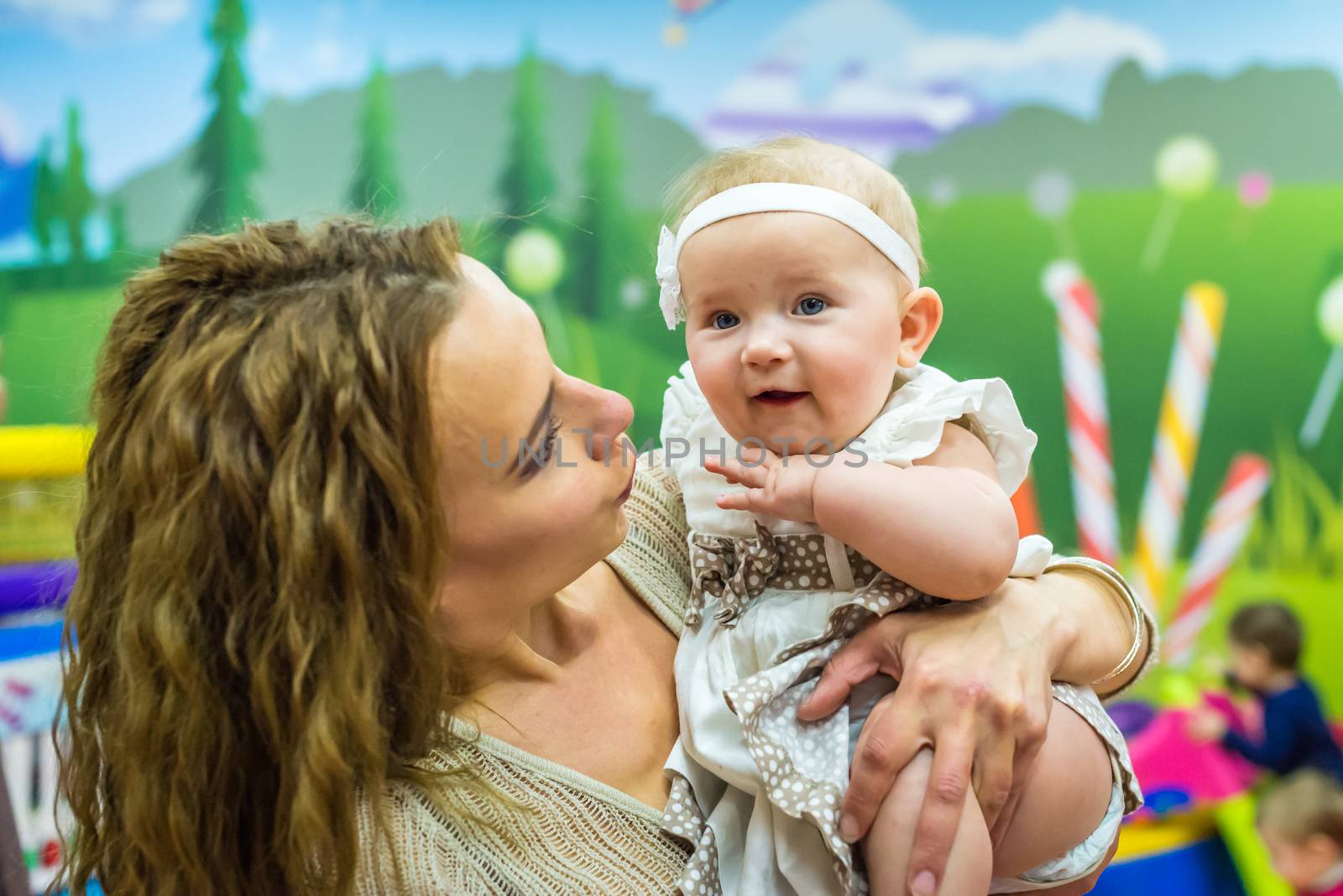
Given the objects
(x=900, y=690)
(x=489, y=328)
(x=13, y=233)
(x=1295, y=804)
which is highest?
(x=489, y=328)

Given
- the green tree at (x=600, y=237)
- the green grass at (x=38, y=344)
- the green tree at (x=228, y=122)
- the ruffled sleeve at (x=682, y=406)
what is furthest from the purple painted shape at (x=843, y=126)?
the ruffled sleeve at (x=682, y=406)

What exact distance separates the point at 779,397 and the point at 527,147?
3.25m

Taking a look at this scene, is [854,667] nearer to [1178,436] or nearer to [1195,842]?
[1195,842]

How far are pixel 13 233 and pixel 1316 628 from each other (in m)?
5.34

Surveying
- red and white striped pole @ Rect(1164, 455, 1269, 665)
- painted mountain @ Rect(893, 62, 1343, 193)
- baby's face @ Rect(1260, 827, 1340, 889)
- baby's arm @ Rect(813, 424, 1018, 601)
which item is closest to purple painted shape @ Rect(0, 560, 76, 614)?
baby's arm @ Rect(813, 424, 1018, 601)

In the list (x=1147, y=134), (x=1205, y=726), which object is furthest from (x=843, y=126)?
(x=1205, y=726)

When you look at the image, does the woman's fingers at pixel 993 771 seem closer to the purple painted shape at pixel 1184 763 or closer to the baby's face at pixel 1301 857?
the baby's face at pixel 1301 857

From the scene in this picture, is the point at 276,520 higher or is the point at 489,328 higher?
the point at 489,328

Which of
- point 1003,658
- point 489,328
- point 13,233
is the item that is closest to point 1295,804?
point 1003,658

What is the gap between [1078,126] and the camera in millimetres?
4574

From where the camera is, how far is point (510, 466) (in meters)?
1.26

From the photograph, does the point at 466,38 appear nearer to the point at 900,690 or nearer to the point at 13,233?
the point at 13,233

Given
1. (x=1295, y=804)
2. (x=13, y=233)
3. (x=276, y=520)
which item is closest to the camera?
(x=276, y=520)

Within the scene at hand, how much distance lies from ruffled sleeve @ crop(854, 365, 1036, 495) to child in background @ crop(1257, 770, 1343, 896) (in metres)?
2.42
